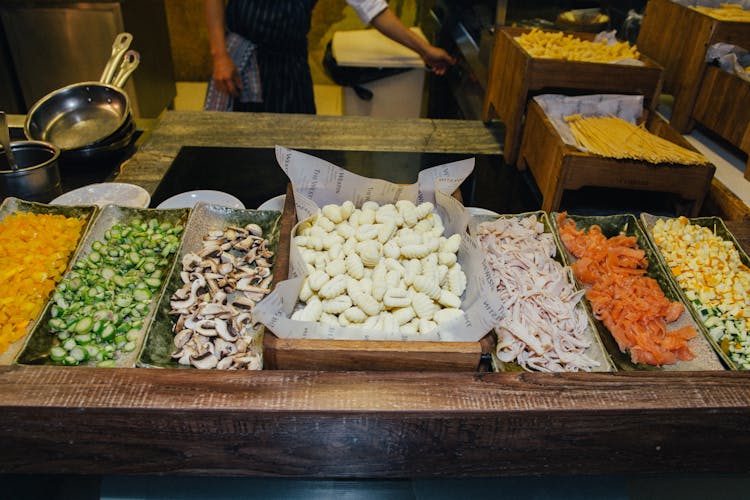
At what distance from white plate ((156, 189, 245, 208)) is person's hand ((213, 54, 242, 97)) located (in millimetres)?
1502

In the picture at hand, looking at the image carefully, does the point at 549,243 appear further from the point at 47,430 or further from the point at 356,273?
the point at 47,430

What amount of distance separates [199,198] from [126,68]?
1010 mm

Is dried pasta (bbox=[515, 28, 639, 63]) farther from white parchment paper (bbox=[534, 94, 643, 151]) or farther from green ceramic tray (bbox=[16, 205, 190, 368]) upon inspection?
green ceramic tray (bbox=[16, 205, 190, 368])

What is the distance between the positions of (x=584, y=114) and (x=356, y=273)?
153cm

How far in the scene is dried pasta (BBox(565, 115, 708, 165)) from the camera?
195 cm

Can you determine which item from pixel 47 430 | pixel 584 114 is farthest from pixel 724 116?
pixel 47 430

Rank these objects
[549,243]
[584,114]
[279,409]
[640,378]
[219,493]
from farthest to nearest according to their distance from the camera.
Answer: [584,114]
[549,243]
[219,493]
[640,378]
[279,409]

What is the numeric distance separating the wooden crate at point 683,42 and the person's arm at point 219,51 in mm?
2331

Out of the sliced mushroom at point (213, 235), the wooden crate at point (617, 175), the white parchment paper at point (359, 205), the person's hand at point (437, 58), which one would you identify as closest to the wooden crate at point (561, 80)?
the wooden crate at point (617, 175)

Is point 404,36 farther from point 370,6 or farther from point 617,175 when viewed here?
point 617,175

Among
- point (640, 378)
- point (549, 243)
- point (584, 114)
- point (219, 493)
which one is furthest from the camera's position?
point (584, 114)

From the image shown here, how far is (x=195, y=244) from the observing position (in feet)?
5.75

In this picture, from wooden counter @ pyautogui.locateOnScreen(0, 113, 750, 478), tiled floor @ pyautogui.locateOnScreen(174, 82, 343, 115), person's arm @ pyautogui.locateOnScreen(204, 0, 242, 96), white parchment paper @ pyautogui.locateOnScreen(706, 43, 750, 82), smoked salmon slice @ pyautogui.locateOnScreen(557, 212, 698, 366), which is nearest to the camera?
wooden counter @ pyautogui.locateOnScreen(0, 113, 750, 478)

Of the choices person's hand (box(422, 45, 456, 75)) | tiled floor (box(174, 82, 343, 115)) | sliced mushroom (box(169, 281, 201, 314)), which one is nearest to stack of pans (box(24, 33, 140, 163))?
sliced mushroom (box(169, 281, 201, 314))
